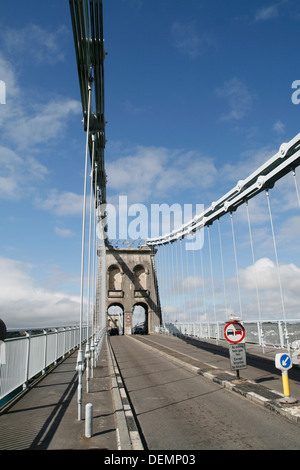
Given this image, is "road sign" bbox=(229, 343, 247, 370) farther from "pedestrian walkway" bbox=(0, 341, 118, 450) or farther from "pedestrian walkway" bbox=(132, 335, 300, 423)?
"pedestrian walkway" bbox=(0, 341, 118, 450)

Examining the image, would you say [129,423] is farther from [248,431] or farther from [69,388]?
[69,388]

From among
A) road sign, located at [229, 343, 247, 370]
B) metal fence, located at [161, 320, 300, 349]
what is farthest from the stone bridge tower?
road sign, located at [229, 343, 247, 370]

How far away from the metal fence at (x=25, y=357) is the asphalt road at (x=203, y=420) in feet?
9.12

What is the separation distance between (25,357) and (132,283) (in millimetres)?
43041

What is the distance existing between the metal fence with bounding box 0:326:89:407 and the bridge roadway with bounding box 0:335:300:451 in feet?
1.35

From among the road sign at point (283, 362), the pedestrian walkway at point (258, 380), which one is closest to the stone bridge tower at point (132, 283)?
the pedestrian walkway at point (258, 380)

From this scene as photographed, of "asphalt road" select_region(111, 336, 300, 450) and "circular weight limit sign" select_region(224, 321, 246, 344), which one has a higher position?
"circular weight limit sign" select_region(224, 321, 246, 344)

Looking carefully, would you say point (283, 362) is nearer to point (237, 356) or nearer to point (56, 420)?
point (237, 356)

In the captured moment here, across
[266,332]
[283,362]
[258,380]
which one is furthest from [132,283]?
[283,362]

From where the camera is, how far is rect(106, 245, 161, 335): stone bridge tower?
4997 centimetres

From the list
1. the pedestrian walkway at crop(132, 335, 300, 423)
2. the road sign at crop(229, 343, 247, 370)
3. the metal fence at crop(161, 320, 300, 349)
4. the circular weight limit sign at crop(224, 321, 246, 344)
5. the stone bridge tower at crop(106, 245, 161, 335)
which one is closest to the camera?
the pedestrian walkway at crop(132, 335, 300, 423)

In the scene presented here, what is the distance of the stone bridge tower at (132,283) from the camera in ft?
164

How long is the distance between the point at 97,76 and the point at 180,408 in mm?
15020
